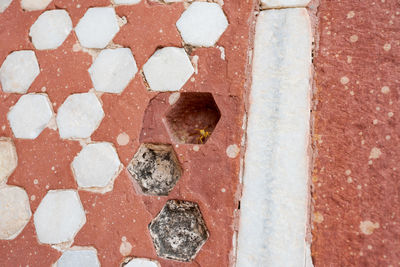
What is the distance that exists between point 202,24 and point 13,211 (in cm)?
63

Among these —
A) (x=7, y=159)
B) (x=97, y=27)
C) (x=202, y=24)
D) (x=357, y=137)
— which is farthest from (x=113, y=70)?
(x=357, y=137)

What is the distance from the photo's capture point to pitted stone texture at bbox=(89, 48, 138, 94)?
2.88ft

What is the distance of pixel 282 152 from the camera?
778 millimetres

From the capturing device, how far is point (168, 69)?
2.80 feet

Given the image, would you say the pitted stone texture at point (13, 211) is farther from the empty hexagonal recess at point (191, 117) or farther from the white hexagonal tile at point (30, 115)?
the empty hexagonal recess at point (191, 117)

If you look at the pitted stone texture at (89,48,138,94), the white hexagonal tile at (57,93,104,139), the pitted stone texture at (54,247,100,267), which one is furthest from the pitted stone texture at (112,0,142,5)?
the pitted stone texture at (54,247,100,267)

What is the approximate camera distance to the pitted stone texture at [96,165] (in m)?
0.85

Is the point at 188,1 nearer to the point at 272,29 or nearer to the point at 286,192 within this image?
the point at 272,29

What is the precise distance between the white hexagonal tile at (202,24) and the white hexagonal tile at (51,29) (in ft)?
0.99

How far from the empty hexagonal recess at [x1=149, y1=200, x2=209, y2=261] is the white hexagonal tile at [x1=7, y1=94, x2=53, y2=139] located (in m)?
0.37

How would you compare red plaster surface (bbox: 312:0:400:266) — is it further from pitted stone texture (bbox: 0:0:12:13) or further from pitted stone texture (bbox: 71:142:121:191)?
pitted stone texture (bbox: 0:0:12:13)

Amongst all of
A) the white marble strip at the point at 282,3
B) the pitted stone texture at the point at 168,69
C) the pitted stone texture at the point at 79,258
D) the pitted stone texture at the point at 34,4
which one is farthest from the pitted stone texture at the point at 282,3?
the pitted stone texture at the point at 79,258

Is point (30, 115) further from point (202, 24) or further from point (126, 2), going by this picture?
point (202, 24)

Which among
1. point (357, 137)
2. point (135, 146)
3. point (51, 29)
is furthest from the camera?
point (51, 29)
